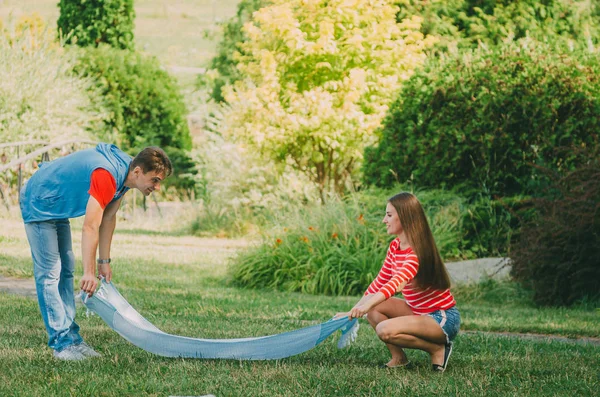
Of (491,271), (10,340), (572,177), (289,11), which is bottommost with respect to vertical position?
(491,271)

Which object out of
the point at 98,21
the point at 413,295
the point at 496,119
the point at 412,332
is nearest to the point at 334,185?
the point at 496,119

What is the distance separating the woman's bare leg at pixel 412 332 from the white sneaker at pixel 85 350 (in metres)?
1.75

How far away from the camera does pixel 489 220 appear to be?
10812 millimetres

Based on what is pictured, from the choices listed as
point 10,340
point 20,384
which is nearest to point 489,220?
point 10,340

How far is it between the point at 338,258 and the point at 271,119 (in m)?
5.65

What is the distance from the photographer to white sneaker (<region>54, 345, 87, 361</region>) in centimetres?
511

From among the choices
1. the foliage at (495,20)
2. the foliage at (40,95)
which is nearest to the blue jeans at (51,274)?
the foliage at (40,95)

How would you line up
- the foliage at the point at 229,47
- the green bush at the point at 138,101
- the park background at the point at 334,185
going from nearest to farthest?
1. the park background at the point at 334,185
2. the green bush at the point at 138,101
3. the foliage at the point at 229,47

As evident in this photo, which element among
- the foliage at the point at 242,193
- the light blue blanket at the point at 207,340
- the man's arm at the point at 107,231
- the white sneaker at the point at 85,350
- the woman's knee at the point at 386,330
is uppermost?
the man's arm at the point at 107,231

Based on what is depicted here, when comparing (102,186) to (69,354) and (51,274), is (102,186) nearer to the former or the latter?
(51,274)

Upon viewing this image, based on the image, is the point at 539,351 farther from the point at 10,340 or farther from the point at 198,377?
the point at 10,340

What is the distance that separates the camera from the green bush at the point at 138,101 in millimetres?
20969

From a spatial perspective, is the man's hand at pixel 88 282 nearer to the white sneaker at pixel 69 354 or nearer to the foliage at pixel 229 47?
the white sneaker at pixel 69 354

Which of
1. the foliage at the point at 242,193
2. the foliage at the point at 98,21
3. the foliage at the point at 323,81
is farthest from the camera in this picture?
the foliage at the point at 98,21
